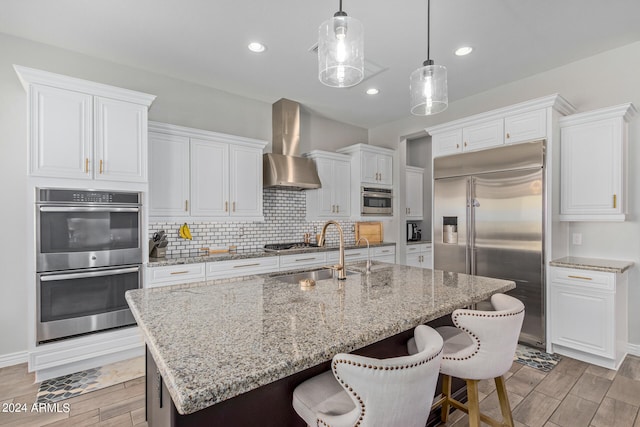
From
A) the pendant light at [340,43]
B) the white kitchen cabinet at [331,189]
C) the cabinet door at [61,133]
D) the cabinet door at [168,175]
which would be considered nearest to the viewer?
the pendant light at [340,43]

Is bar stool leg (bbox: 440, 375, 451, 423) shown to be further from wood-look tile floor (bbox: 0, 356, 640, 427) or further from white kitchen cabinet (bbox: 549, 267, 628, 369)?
white kitchen cabinet (bbox: 549, 267, 628, 369)

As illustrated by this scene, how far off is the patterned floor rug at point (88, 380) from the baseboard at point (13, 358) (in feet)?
1.89

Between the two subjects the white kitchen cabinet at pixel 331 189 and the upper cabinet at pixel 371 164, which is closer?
the white kitchen cabinet at pixel 331 189

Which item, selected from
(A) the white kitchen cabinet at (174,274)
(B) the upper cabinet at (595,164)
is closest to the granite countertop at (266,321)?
(A) the white kitchen cabinet at (174,274)

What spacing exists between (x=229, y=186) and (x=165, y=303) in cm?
234

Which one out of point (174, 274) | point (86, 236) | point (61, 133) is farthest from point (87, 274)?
point (61, 133)

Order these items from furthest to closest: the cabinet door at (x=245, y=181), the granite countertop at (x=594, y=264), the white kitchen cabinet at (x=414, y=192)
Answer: the white kitchen cabinet at (x=414, y=192)
the cabinet door at (x=245, y=181)
the granite countertop at (x=594, y=264)

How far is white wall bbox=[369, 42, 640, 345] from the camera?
3.03 metres

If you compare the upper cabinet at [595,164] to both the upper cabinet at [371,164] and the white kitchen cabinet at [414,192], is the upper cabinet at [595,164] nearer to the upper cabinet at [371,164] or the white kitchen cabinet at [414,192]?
the upper cabinet at [371,164]

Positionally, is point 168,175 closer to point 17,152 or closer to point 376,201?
point 17,152

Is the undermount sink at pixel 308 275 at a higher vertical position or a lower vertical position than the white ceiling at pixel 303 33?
lower

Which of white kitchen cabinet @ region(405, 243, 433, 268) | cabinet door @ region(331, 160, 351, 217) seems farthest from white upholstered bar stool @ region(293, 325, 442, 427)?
white kitchen cabinet @ region(405, 243, 433, 268)

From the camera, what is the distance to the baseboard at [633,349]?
9.84 ft

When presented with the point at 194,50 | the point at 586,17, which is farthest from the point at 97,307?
the point at 586,17
